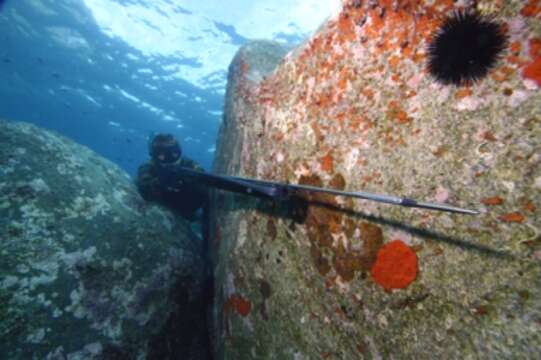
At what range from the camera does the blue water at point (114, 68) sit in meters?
17.8

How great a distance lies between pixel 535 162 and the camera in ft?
5.48

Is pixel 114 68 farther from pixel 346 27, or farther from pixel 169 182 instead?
pixel 346 27

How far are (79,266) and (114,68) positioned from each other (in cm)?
2436

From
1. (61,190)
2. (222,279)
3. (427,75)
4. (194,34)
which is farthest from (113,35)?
(427,75)

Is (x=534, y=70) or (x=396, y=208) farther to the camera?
(x=396, y=208)

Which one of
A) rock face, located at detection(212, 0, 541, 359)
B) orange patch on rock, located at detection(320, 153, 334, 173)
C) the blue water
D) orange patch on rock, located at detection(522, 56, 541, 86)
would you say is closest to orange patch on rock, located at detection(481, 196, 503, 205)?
rock face, located at detection(212, 0, 541, 359)

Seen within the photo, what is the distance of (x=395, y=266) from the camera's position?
2.18 metres

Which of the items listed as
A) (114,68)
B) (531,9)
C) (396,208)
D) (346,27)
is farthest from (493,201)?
(114,68)

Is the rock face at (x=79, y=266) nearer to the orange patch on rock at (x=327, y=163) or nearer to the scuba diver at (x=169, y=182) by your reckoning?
the scuba diver at (x=169, y=182)

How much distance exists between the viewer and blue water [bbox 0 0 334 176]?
58.2 ft

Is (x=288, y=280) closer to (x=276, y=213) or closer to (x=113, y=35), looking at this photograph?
(x=276, y=213)

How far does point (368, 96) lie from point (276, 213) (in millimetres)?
1567

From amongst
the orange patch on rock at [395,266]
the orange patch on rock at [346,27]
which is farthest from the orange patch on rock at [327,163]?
the orange patch on rock at [346,27]

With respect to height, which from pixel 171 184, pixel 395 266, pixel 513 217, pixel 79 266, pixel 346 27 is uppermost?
pixel 346 27
